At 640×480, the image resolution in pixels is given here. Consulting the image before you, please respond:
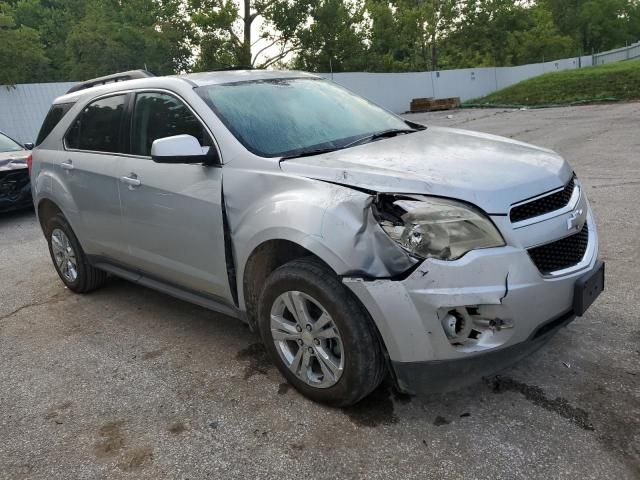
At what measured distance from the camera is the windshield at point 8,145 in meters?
9.22

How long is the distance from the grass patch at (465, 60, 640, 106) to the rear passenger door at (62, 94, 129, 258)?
21.9 m

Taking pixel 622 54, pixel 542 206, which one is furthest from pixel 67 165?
pixel 622 54

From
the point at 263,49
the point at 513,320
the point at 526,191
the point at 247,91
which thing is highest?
the point at 263,49

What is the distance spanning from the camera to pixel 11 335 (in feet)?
13.8

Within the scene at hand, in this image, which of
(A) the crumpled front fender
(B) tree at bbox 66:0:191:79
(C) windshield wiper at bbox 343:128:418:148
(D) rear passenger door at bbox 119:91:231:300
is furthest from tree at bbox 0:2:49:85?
(A) the crumpled front fender

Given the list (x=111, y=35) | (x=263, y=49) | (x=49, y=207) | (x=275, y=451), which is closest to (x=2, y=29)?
(x=111, y=35)

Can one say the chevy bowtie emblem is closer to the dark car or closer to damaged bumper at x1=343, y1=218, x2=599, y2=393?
damaged bumper at x1=343, y1=218, x2=599, y2=393

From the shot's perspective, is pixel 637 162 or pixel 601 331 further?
pixel 637 162

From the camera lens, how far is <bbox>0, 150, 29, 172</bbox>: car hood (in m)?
8.40

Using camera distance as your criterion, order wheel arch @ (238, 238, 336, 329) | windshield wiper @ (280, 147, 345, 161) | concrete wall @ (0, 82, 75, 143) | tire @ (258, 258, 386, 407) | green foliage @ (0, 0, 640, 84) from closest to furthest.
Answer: tire @ (258, 258, 386, 407)
wheel arch @ (238, 238, 336, 329)
windshield wiper @ (280, 147, 345, 161)
concrete wall @ (0, 82, 75, 143)
green foliage @ (0, 0, 640, 84)

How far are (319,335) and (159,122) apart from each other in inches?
74.9

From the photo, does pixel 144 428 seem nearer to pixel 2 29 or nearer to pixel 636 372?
pixel 636 372

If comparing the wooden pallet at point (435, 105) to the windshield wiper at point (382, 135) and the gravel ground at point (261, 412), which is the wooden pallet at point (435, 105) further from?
the windshield wiper at point (382, 135)

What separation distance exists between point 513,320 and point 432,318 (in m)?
0.35
